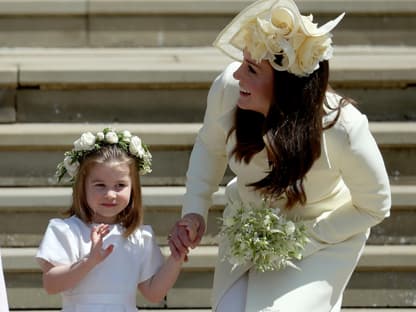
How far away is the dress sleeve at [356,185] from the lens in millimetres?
4238

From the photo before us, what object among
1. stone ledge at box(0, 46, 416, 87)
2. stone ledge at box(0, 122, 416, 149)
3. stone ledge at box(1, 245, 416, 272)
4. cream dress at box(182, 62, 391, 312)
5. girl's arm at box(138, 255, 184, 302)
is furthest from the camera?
stone ledge at box(0, 46, 416, 87)

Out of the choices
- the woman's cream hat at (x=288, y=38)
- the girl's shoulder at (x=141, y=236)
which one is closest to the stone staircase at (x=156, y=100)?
the girl's shoulder at (x=141, y=236)

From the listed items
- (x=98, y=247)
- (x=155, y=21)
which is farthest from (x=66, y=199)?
(x=98, y=247)

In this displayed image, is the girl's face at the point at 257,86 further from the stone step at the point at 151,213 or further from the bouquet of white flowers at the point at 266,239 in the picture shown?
the stone step at the point at 151,213

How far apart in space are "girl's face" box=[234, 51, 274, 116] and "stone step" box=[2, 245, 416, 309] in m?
1.64

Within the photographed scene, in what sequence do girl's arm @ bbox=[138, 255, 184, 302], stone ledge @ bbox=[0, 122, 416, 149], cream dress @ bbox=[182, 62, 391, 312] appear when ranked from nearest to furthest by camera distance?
cream dress @ bbox=[182, 62, 391, 312] < girl's arm @ bbox=[138, 255, 184, 302] < stone ledge @ bbox=[0, 122, 416, 149]

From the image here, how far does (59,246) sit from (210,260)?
1441 millimetres

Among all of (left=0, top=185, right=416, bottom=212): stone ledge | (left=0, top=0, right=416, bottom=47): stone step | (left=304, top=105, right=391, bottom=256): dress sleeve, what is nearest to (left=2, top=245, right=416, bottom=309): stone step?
(left=0, top=185, right=416, bottom=212): stone ledge

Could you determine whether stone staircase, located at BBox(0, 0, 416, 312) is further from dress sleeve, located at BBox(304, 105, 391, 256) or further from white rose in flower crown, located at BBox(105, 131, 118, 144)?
dress sleeve, located at BBox(304, 105, 391, 256)

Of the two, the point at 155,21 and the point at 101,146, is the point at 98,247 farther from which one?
the point at 155,21

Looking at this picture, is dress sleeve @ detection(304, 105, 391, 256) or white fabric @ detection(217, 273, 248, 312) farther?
white fabric @ detection(217, 273, 248, 312)

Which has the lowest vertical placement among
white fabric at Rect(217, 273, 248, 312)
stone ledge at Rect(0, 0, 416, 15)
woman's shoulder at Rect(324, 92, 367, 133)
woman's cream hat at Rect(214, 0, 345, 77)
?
white fabric at Rect(217, 273, 248, 312)

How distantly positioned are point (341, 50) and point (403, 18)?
0.37 metres

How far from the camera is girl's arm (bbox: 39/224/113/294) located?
14.0 ft
